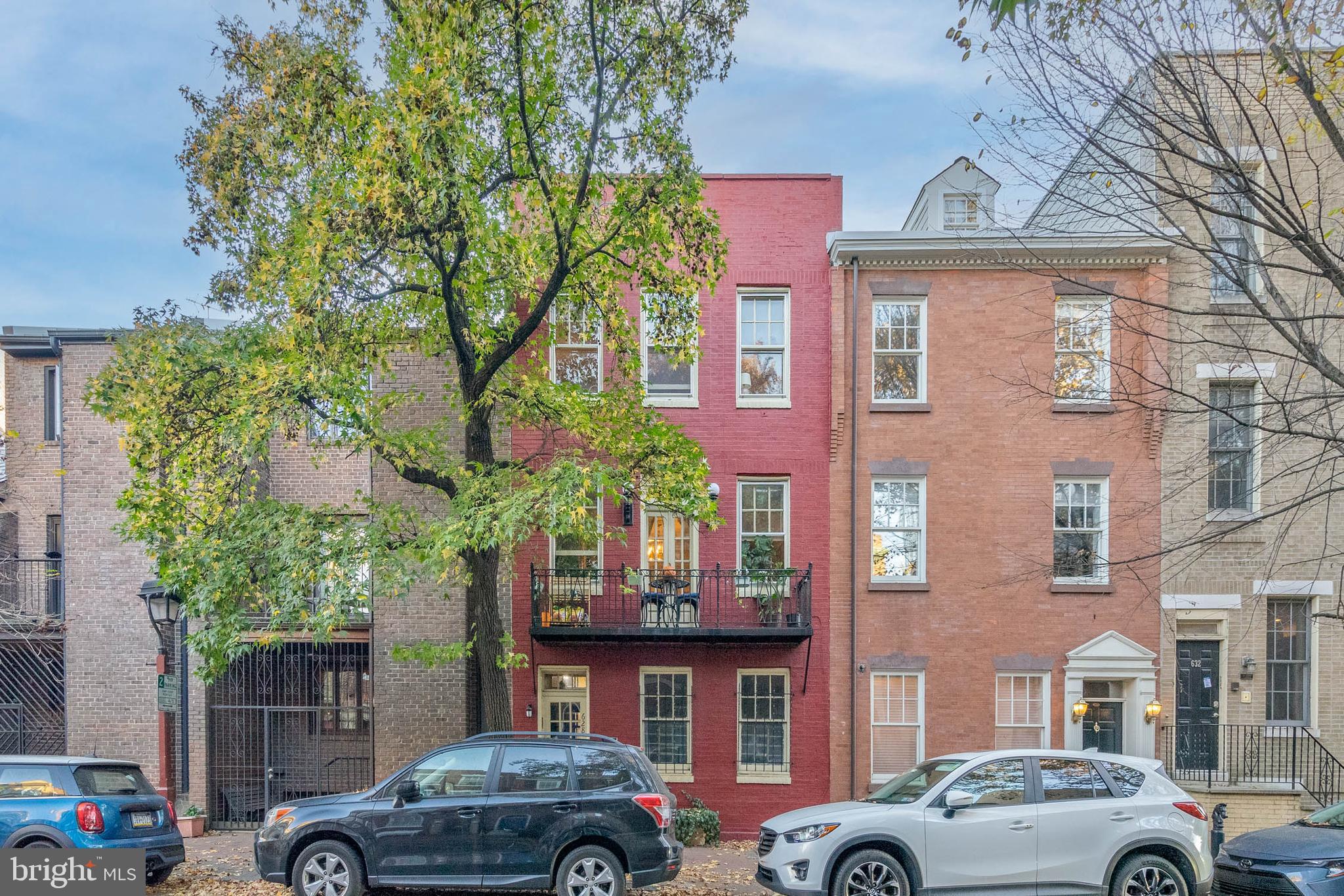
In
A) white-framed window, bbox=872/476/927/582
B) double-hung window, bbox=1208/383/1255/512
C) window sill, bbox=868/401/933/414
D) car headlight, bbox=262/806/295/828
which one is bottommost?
car headlight, bbox=262/806/295/828

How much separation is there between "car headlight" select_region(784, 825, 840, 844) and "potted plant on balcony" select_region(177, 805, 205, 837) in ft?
31.8

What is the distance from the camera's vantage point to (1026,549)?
14289mm

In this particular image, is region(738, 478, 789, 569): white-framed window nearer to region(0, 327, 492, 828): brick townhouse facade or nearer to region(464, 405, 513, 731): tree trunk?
region(464, 405, 513, 731): tree trunk

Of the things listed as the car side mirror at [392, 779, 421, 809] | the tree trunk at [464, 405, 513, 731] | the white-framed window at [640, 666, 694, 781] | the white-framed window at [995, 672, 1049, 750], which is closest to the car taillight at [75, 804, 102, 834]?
the car side mirror at [392, 779, 421, 809]

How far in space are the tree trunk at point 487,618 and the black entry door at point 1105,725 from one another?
9335mm

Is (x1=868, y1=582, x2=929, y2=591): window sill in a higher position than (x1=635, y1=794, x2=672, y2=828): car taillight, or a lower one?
higher

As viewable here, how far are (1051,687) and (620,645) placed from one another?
22.9 ft

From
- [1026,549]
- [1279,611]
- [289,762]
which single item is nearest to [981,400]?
[1026,549]

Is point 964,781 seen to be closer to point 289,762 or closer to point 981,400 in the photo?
point 981,400

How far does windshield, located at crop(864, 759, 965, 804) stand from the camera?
9.28m

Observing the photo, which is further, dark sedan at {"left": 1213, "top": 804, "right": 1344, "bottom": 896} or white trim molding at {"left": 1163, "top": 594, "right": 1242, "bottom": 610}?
white trim molding at {"left": 1163, "top": 594, "right": 1242, "bottom": 610}

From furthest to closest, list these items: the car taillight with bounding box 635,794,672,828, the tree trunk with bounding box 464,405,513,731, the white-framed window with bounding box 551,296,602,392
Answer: the white-framed window with bounding box 551,296,602,392 → the tree trunk with bounding box 464,405,513,731 → the car taillight with bounding box 635,794,672,828

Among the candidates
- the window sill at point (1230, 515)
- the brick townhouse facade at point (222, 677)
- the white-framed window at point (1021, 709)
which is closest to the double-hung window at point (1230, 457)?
the window sill at point (1230, 515)

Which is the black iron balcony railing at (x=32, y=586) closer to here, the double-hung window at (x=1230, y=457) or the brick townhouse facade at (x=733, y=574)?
the brick townhouse facade at (x=733, y=574)
